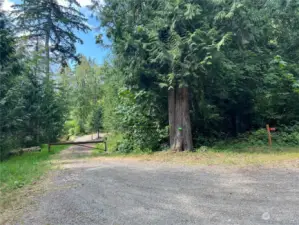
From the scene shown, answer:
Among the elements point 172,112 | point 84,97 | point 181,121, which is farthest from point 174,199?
point 84,97

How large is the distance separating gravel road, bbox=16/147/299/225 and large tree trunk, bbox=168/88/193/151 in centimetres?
299

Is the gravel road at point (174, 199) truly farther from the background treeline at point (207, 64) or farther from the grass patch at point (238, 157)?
the background treeline at point (207, 64)

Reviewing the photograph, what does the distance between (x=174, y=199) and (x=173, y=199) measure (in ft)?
0.05

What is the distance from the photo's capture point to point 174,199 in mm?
3465

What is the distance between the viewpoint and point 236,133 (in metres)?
10.5

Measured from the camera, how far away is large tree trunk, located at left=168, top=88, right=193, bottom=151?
27.0 ft

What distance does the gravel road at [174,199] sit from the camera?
2799mm

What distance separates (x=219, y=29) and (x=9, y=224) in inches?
288

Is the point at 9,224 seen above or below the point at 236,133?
below

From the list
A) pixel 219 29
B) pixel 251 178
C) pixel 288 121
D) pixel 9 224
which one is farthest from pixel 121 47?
pixel 288 121

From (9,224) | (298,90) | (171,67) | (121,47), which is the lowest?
(9,224)

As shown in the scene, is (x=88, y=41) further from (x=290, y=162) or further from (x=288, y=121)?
(x=290, y=162)

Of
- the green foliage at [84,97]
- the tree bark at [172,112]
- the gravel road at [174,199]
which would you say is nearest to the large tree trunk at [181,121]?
the tree bark at [172,112]

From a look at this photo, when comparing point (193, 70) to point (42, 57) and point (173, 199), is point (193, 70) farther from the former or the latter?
point (42, 57)
